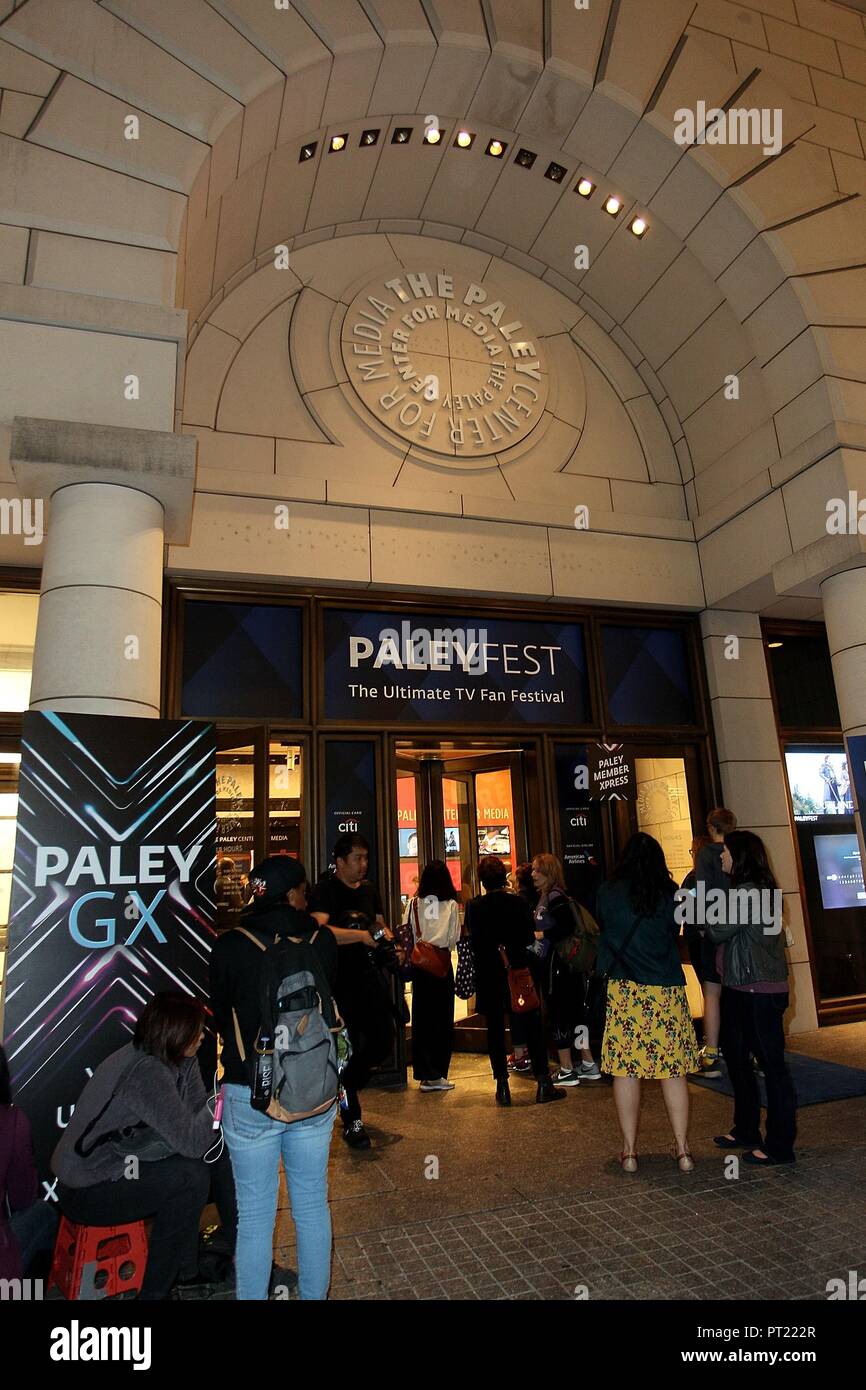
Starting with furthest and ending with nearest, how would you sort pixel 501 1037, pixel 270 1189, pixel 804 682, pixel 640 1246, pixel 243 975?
pixel 804 682 < pixel 501 1037 < pixel 640 1246 < pixel 243 975 < pixel 270 1189

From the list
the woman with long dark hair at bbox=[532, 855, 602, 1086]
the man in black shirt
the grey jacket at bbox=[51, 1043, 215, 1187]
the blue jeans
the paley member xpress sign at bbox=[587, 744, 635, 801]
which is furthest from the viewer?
the paley member xpress sign at bbox=[587, 744, 635, 801]

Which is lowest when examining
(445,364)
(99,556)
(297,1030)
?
(297,1030)

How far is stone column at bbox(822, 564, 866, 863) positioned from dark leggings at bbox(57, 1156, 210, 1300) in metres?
5.74

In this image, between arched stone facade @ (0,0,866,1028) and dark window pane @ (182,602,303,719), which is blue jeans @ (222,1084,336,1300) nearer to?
arched stone facade @ (0,0,866,1028)

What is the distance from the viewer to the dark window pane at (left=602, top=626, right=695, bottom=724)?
313 inches

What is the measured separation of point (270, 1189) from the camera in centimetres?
274

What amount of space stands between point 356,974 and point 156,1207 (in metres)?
2.12

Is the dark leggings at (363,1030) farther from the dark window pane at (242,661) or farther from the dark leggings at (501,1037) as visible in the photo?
the dark window pane at (242,661)

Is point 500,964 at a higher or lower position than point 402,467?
lower

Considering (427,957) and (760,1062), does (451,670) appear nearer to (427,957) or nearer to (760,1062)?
(427,957)

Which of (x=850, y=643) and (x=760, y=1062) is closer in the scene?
(x=760, y=1062)

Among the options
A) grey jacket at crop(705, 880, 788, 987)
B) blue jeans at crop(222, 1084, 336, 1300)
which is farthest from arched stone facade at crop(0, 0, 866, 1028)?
blue jeans at crop(222, 1084, 336, 1300)
